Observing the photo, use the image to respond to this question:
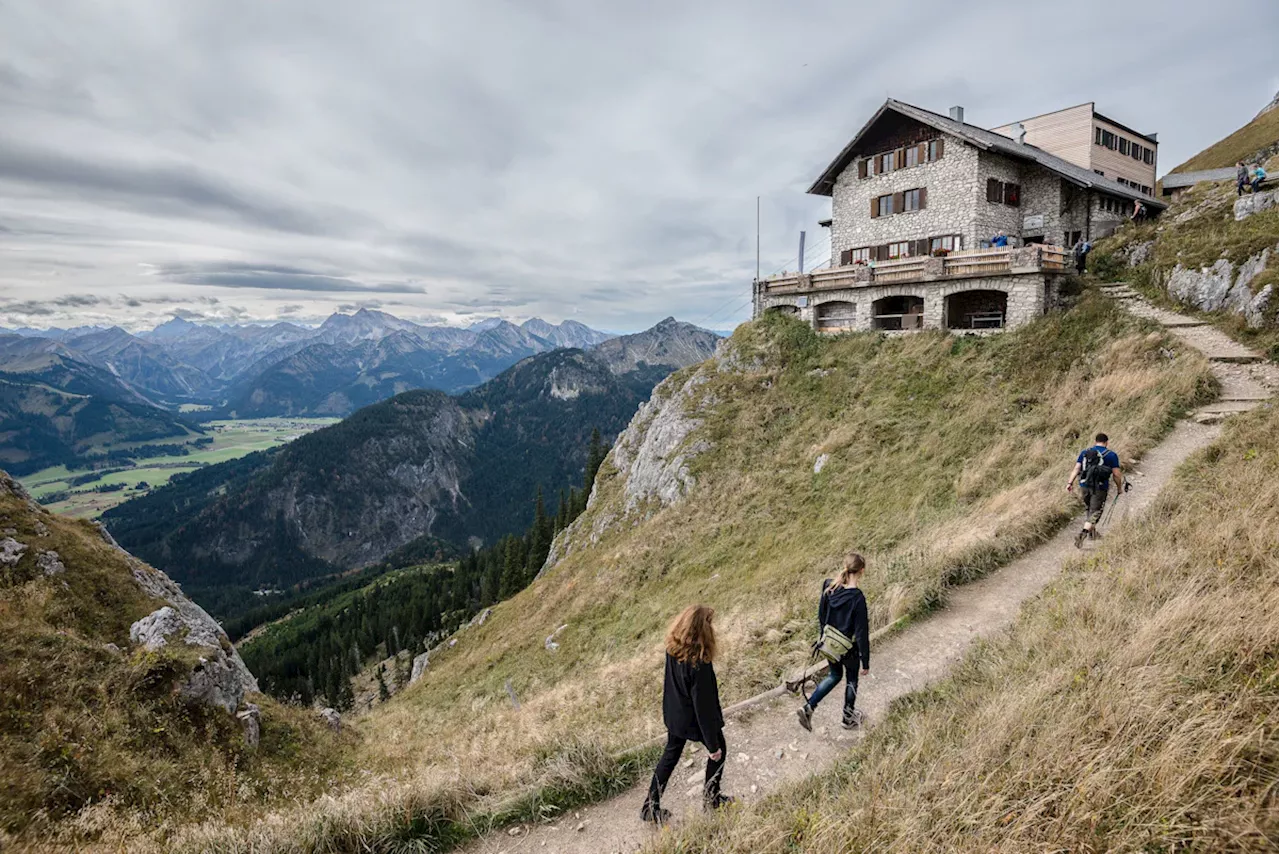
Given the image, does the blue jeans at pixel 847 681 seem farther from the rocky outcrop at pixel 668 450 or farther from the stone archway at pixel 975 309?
the stone archway at pixel 975 309

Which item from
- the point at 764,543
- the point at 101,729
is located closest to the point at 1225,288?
the point at 764,543

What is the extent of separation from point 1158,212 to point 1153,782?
53757 millimetres

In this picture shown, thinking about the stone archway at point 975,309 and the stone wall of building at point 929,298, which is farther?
the stone archway at point 975,309

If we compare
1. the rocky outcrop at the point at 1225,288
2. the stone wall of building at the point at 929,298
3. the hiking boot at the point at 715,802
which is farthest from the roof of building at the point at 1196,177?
the hiking boot at the point at 715,802

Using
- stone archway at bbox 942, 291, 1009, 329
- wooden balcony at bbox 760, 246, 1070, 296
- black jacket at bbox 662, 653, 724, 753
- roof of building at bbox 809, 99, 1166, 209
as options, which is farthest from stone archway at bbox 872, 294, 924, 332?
black jacket at bbox 662, 653, 724, 753

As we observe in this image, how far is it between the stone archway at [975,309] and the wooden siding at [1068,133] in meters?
24.1

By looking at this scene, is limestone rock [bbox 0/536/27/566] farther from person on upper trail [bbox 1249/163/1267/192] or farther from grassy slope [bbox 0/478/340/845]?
person on upper trail [bbox 1249/163/1267/192]

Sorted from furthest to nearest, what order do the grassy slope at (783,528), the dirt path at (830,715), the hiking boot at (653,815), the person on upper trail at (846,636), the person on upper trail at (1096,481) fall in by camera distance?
the person on upper trail at (1096,481)
the grassy slope at (783,528)
the person on upper trail at (846,636)
the dirt path at (830,715)
the hiking boot at (653,815)

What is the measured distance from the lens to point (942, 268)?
26.4 metres

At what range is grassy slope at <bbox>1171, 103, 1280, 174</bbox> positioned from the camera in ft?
202

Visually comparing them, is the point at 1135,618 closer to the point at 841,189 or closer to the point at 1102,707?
the point at 1102,707

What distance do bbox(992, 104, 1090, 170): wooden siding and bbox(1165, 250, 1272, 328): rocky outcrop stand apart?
23994mm

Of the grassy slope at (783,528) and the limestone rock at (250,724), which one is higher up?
the grassy slope at (783,528)

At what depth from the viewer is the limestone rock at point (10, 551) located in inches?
609
